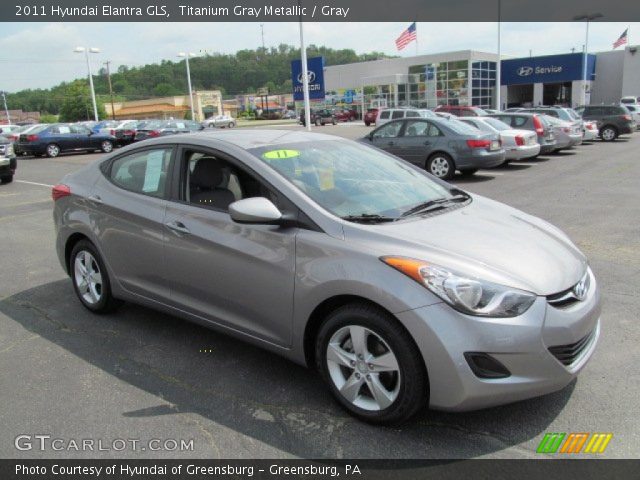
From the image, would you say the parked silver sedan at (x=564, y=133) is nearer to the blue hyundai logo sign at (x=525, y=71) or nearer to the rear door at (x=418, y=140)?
the rear door at (x=418, y=140)

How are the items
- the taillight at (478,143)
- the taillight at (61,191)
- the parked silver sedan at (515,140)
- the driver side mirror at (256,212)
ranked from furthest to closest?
the parked silver sedan at (515,140) → the taillight at (478,143) → the taillight at (61,191) → the driver side mirror at (256,212)

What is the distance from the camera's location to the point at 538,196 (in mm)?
10500

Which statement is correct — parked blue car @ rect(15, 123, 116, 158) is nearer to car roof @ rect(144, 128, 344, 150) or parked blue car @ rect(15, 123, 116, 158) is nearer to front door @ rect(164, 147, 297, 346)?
car roof @ rect(144, 128, 344, 150)

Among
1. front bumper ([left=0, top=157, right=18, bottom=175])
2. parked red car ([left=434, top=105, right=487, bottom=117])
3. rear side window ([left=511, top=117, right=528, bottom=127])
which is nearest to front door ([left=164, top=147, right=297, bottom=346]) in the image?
front bumper ([left=0, top=157, right=18, bottom=175])

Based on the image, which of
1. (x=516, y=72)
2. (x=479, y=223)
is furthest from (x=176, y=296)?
(x=516, y=72)

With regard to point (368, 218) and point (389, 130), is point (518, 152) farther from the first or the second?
point (368, 218)

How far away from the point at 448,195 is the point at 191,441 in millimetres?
2420

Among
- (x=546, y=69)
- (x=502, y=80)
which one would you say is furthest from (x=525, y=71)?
(x=502, y=80)

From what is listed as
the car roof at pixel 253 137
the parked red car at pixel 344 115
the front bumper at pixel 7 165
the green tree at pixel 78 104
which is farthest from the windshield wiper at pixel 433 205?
the green tree at pixel 78 104

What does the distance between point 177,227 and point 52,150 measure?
82.1ft

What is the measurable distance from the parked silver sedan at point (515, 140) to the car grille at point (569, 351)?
41.2 ft

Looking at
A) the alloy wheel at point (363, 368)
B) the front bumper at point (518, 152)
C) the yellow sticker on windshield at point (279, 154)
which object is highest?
the yellow sticker on windshield at point (279, 154)

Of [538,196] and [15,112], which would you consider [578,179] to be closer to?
[538,196]

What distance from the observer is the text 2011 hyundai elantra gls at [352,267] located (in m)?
2.72
